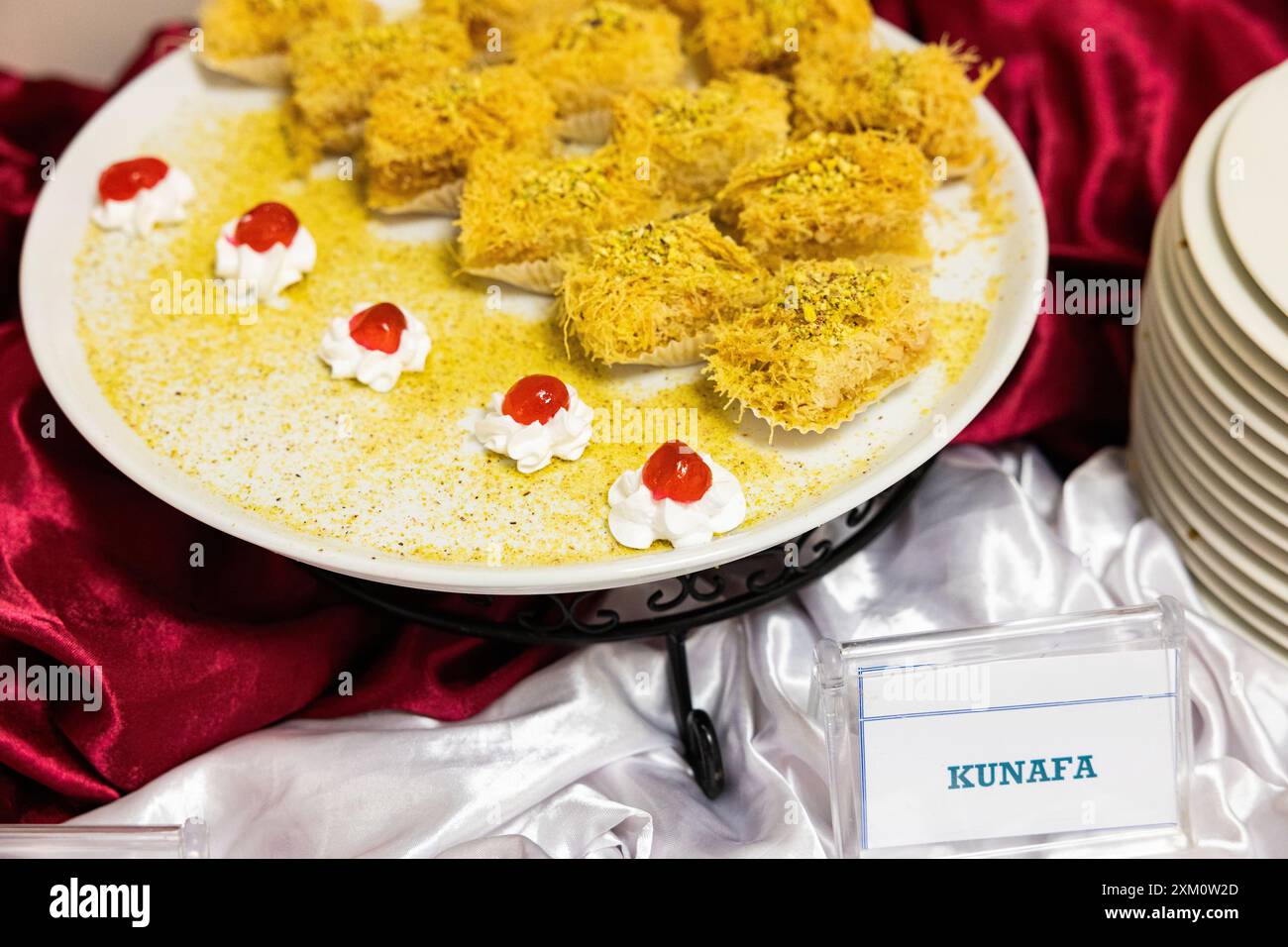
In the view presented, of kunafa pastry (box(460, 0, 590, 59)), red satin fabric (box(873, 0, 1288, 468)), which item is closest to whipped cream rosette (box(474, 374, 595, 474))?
kunafa pastry (box(460, 0, 590, 59))

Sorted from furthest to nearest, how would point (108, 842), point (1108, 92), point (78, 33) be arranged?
1. point (78, 33)
2. point (1108, 92)
3. point (108, 842)

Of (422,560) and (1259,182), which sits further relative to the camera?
(1259,182)

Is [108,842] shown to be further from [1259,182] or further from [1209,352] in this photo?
[1259,182]

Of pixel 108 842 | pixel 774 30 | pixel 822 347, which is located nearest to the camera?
pixel 108 842

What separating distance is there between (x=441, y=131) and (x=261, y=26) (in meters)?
0.60

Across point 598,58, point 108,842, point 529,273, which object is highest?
point 598,58

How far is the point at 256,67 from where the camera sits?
7.91ft

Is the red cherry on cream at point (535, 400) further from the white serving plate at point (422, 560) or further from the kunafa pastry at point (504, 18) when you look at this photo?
the kunafa pastry at point (504, 18)

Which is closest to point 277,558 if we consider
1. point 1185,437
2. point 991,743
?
point 991,743

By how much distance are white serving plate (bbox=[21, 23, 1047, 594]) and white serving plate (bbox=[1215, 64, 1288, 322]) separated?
0.29 meters

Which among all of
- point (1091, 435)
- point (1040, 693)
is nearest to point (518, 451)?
point (1040, 693)

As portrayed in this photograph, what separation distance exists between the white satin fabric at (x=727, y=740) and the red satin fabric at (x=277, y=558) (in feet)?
0.25

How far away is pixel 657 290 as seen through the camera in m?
1.75

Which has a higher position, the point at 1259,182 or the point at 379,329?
the point at 1259,182
